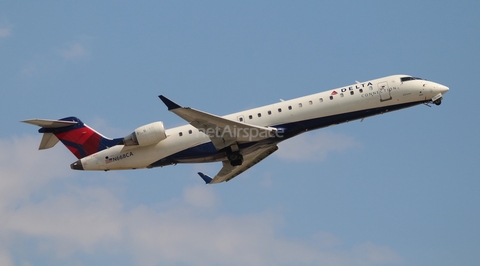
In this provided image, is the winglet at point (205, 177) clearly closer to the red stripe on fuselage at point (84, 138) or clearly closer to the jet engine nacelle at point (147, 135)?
the jet engine nacelle at point (147, 135)

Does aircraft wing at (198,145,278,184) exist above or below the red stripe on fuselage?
below

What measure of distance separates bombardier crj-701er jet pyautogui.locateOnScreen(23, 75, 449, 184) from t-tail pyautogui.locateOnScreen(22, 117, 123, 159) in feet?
0.17

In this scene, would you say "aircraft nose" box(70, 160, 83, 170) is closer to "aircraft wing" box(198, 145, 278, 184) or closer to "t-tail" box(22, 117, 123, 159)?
"t-tail" box(22, 117, 123, 159)

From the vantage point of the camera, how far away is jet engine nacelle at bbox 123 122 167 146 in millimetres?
37062

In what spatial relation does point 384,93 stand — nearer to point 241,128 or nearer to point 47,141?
point 241,128

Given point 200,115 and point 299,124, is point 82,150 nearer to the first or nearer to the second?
point 200,115

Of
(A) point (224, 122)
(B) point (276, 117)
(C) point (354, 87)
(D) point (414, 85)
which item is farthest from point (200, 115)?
(D) point (414, 85)

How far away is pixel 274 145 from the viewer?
38469 mm

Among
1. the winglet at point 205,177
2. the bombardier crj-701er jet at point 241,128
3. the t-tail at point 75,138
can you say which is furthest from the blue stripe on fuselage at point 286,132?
the winglet at point 205,177

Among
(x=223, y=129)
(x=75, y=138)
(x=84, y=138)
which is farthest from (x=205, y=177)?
(x=75, y=138)

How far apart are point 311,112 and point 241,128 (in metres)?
3.56

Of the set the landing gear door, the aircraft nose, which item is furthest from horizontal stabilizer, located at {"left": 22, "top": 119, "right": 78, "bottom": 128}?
the landing gear door

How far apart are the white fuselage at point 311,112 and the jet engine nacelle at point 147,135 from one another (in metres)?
0.51

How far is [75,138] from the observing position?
39094 mm
